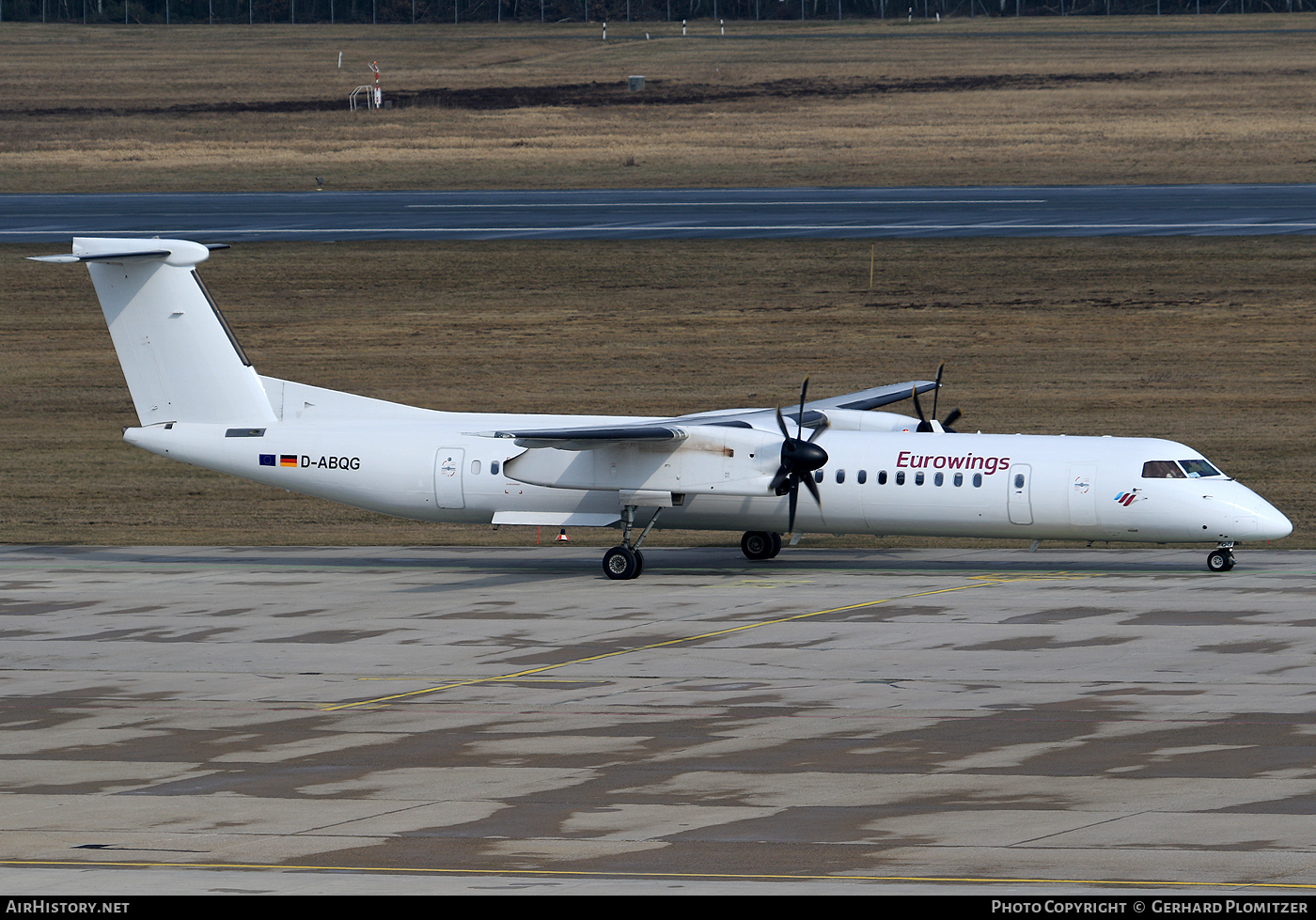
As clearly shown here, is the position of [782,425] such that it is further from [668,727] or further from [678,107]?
[678,107]

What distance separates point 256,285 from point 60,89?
50.0 metres

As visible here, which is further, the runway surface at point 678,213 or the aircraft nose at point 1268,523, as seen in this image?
the runway surface at point 678,213

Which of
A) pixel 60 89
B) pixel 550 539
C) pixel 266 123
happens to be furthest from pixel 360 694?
pixel 60 89

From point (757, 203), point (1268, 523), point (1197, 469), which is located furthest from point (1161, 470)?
point (757, 203)

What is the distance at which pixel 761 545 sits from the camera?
33.7 m

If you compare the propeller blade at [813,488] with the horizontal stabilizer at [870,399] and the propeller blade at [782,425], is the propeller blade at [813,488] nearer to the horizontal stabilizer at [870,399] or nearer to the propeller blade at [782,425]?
the propeller blade at [782,425]

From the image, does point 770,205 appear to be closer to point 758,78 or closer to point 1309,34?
point 758,78

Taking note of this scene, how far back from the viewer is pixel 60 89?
104 meters

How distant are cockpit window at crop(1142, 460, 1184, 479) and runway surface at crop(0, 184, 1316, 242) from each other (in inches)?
1286

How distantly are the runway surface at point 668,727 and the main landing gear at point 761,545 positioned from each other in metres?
0.42

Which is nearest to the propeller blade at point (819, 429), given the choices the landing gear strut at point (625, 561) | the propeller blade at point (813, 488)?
the propeller blade at point (813, 488)

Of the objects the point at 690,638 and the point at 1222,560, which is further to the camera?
the point at 1222,560

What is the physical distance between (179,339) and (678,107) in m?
63.4

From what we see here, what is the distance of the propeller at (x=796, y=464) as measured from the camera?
30.0 metres
